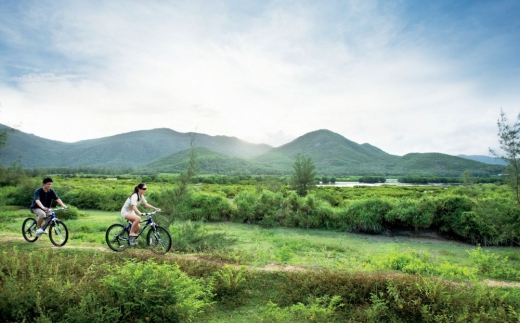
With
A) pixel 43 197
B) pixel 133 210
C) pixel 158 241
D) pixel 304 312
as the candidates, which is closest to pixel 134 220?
pixel 133 210

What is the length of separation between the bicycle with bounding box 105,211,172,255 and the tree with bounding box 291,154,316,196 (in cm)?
2415

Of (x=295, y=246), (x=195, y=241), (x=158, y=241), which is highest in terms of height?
(x=158, y=241)

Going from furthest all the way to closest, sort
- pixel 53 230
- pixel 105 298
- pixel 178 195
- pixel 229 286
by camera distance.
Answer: pixel 178 195
pixel 53 230
pixel 229 286
pixel 105 298

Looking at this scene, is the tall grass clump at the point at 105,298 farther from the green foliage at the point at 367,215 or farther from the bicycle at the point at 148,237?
the green foliage at the point at 367,215

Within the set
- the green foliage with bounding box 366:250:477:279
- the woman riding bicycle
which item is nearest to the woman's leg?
the woman riding bicycle

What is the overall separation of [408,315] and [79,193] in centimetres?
3389

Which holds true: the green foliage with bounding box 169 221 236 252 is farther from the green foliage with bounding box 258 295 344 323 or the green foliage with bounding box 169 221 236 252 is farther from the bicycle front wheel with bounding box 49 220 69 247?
the green foliage with bounding box 258 295 344 323

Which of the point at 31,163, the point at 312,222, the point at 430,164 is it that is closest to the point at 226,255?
the point at 312,222

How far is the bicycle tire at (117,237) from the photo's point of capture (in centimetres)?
1134

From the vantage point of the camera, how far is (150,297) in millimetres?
6902

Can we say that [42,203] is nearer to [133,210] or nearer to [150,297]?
[133,210]

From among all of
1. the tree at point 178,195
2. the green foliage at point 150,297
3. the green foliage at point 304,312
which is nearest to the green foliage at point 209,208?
the tree at point 178,195

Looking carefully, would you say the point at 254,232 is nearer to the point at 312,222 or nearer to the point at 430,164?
the point at 312,222

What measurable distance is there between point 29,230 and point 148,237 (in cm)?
532
